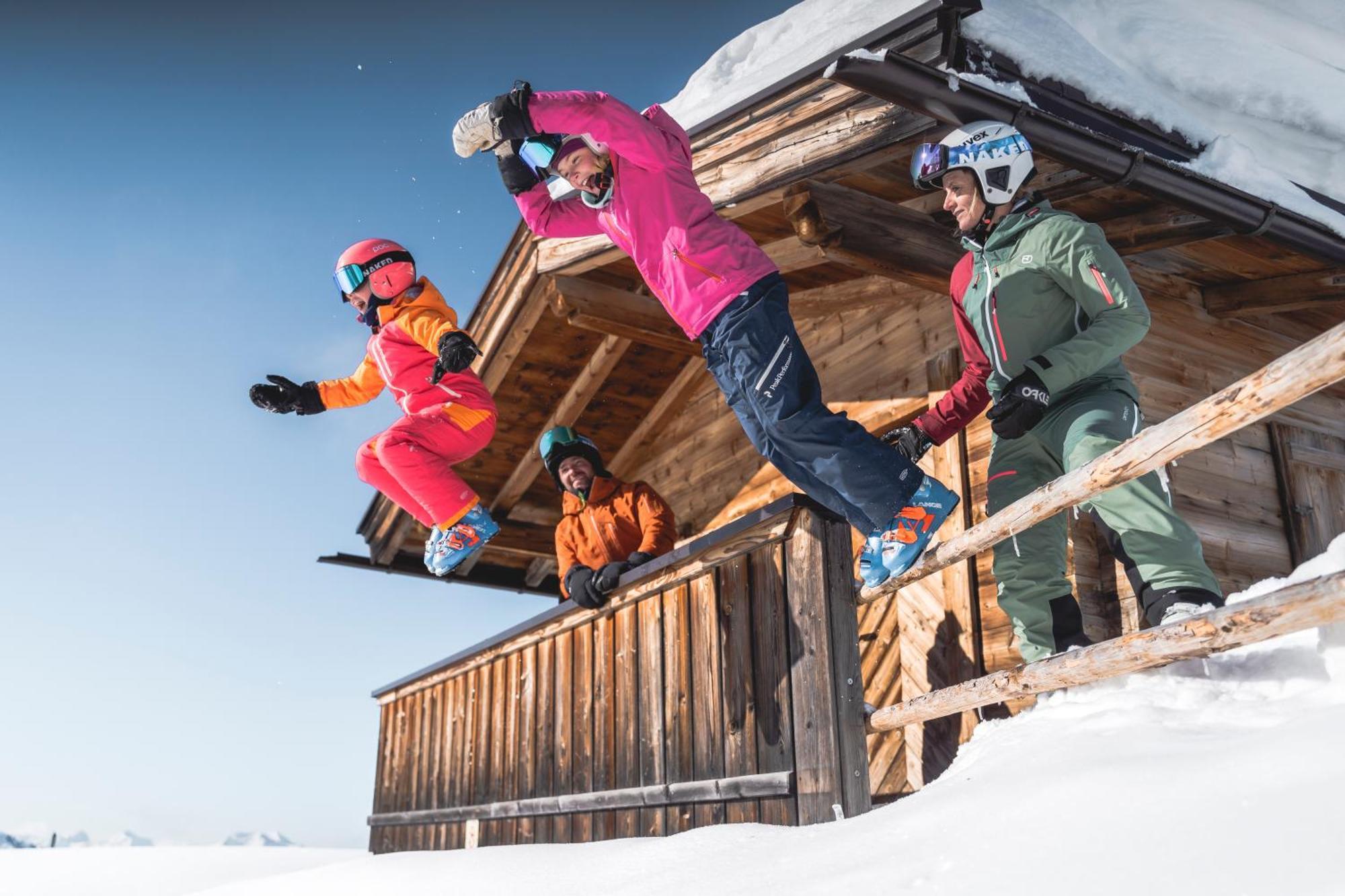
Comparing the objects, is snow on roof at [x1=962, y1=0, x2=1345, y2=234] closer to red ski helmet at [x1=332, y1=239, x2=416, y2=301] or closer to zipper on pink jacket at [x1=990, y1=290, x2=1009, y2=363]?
zipper on pink jacket at [x1=990, y1=290, x2=1009, y2=363]

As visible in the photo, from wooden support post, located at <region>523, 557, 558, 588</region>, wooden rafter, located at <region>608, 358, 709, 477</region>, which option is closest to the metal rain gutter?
wooden rafter, located at <region>608, 358, 709, 477</region>

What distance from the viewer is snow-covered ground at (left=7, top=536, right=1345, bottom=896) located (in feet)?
5.71

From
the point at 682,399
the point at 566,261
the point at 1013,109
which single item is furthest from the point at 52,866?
the point at 1013,109

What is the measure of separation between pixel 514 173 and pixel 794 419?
1.79 metres

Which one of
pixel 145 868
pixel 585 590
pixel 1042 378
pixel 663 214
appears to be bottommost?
pixel 145 868

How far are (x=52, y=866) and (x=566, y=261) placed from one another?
675 inches

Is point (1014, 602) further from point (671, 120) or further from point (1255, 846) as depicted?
point (671, 120)

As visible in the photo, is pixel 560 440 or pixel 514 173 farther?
pixel 560 440

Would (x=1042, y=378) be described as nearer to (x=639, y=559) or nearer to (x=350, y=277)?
(x=639, y=559)

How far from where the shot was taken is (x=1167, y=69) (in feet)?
20.7

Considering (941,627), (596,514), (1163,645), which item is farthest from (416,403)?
(1163,645)

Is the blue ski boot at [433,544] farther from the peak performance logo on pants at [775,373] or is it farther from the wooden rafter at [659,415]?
the wooden rafter at [659,415]

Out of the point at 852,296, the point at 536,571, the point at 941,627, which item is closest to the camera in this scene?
the point at 941,627

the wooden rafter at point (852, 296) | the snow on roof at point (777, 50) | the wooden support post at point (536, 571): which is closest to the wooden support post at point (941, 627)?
the wooden rafter at point (852, 296)
